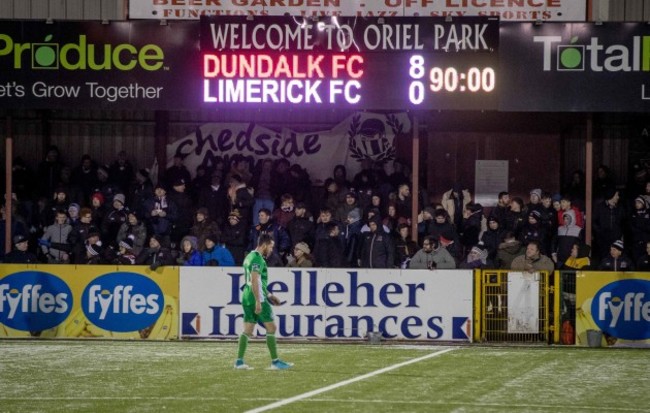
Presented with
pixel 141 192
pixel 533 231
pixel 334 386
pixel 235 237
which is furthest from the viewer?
pixel 141 192

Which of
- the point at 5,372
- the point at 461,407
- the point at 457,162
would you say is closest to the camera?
the point at 461,407

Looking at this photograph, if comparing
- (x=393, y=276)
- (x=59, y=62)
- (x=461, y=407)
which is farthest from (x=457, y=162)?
(x=461, y=407)

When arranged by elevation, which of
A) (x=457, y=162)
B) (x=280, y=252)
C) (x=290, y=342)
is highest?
(x=457, y=162)

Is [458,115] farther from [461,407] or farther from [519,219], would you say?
[461,407]

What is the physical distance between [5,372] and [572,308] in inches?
352

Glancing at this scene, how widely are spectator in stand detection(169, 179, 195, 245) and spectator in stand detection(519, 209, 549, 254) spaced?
19.8 feet

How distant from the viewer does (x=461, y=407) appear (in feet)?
40.0

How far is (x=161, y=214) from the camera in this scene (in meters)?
23.0

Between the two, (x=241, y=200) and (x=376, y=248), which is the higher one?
(x=241, y=200)

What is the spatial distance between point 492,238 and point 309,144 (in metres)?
6.13

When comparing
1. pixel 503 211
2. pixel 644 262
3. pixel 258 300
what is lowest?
pixel 258 300

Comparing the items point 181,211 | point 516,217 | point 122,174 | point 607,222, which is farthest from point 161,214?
point 607,222

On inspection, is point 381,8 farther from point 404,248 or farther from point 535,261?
point 535,261

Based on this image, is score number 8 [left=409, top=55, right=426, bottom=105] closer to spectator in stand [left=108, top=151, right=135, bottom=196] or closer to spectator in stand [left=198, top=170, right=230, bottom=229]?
spectator in stand [left=198, top=170, right=230, bottom=229]
